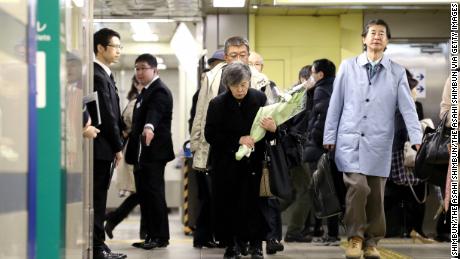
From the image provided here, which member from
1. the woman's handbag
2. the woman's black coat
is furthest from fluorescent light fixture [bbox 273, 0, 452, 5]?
the woman's handbag

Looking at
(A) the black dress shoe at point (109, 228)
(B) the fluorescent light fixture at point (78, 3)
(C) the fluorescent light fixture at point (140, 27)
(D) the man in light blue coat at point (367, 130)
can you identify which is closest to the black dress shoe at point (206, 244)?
(A) the black dress shoe at point (109, 228)

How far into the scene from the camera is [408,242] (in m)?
9.11

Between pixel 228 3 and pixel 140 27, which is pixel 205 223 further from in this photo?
pixel 140 27

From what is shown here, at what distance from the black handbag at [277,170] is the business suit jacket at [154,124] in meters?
1.59

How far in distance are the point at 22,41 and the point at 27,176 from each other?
454mm

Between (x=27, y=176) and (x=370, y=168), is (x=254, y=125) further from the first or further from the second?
(x=27, y=176)

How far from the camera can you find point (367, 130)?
675 cm

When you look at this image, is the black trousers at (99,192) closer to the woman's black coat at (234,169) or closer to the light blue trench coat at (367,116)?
the woman's black coat at (234,169)

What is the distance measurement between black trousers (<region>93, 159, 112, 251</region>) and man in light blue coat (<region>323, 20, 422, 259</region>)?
1.86 m

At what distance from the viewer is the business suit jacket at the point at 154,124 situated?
7859 millimetres

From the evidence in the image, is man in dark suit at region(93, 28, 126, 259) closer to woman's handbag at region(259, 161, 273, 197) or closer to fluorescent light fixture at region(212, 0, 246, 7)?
woman's handbag at region(259, 161, 273, 197)

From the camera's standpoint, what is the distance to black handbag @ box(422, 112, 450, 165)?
19.9 feet

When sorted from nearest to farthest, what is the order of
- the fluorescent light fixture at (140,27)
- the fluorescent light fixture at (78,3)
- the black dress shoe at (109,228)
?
Answer: the fluorescent light fixture at (78,3) < the black dress shoe at (109,228) < the fluorescent light fixture at (140,27)

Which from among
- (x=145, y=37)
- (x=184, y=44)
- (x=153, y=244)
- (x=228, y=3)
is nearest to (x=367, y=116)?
(x=153, y=244)
